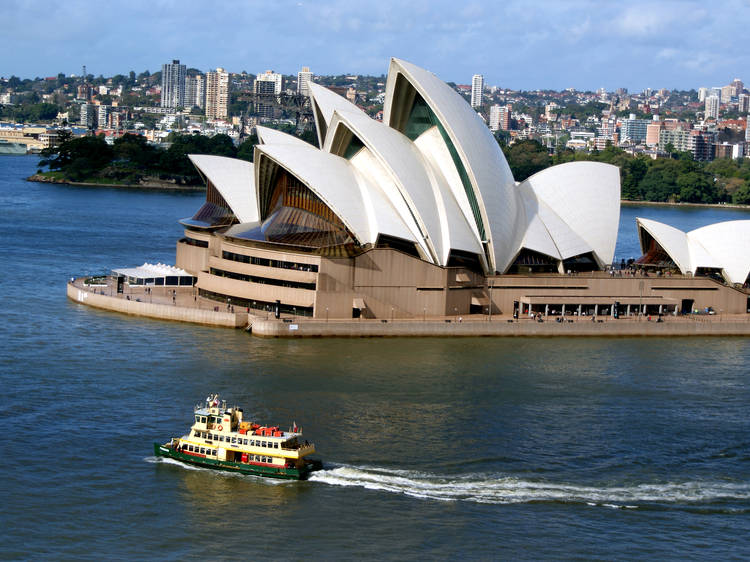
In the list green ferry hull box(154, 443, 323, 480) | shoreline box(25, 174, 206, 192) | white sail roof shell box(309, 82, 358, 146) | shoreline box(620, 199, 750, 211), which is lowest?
green ferry hull box(154, 443, 323, 480)

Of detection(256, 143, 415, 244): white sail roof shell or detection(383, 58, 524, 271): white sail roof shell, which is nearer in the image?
detection(256, 143, 415, 244): white sail roof shell

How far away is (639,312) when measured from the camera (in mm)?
46719

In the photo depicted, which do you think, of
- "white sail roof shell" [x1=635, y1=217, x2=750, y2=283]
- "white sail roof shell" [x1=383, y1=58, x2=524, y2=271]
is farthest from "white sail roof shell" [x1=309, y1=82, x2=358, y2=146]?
"white sail roof shell" [x1=635, y1=217, x2=750, y2=283]

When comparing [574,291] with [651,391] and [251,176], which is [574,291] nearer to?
[651,391]

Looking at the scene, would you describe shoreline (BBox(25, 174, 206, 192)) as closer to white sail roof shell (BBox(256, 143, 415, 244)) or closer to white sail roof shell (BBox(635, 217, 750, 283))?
white sail roof shell (BBox(256, 143, 415, 244))

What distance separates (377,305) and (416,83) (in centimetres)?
921

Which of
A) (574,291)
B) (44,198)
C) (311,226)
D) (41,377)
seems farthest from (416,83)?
(44,198)

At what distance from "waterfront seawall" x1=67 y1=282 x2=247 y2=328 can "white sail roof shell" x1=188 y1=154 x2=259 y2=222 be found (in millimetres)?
8603

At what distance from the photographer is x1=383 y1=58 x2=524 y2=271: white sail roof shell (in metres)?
43.8

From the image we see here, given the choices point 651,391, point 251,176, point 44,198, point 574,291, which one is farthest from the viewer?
point 44,198

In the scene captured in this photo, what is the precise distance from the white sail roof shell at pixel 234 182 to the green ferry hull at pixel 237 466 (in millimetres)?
24394

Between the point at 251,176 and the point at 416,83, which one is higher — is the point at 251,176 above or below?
below

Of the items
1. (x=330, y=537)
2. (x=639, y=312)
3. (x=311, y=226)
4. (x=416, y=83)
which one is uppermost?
(x=416, y=83)

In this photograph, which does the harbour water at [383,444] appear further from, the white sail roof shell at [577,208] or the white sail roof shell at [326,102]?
the white sail roof shell at [326,102]
